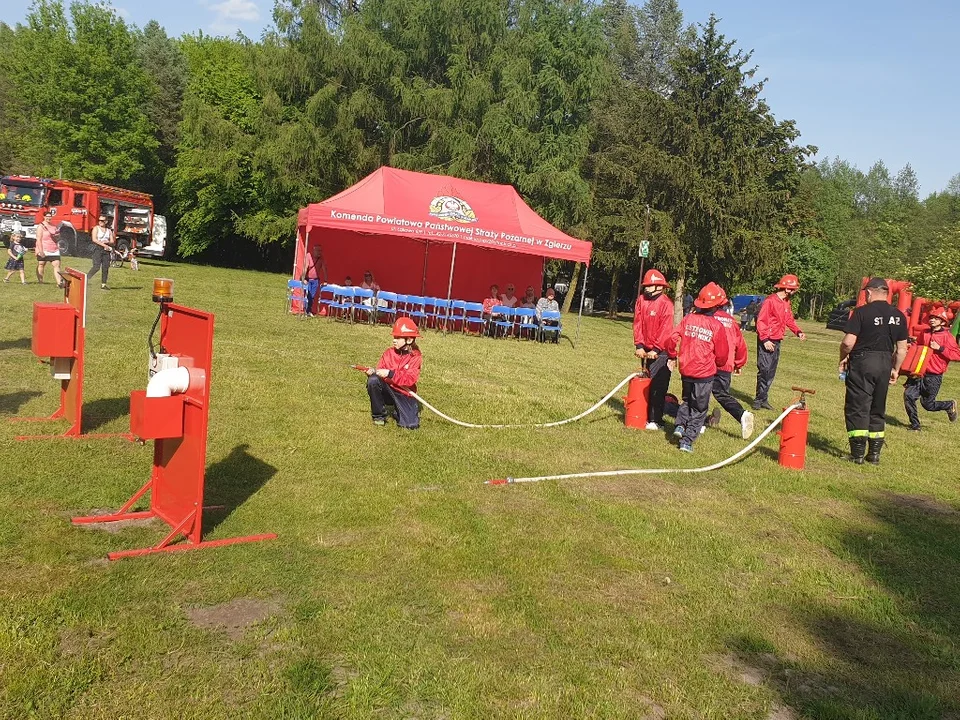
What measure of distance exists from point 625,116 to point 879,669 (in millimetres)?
35491

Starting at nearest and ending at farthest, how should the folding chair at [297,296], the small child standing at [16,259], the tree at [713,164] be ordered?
the small child standing at [16,259] < the folding chair at [297,296] < the tree at [713,164]

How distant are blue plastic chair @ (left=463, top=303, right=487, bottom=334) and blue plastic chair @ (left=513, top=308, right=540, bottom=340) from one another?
784 millimetres

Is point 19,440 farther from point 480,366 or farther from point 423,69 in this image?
point 423,69

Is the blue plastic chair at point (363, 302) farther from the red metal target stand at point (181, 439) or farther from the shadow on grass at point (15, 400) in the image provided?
the red metal target stand at point (181, 439)

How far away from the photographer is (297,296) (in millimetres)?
Answer: 19000

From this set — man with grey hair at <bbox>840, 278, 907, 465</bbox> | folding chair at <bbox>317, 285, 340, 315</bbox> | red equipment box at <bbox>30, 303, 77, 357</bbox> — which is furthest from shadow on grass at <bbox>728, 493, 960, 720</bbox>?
folding chair at <bbox>317, 285, 340, 315</bbox>

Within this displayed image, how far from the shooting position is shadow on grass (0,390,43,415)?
7.38m

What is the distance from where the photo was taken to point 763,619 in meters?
4.54

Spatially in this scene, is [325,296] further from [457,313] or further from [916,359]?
[916,359]

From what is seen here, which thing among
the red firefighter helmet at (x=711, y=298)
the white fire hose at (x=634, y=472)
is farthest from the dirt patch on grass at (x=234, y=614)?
the red firefighter helmet at (x=711, y=298)

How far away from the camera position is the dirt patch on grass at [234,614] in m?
3.90

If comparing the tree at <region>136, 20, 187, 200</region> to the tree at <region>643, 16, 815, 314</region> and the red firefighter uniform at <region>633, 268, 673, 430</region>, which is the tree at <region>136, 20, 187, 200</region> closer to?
the tree at <region>643, 16, 815, 314</region>

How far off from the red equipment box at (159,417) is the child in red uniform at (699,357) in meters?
5.18

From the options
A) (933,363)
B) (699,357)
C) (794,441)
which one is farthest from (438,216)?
(794,441)
